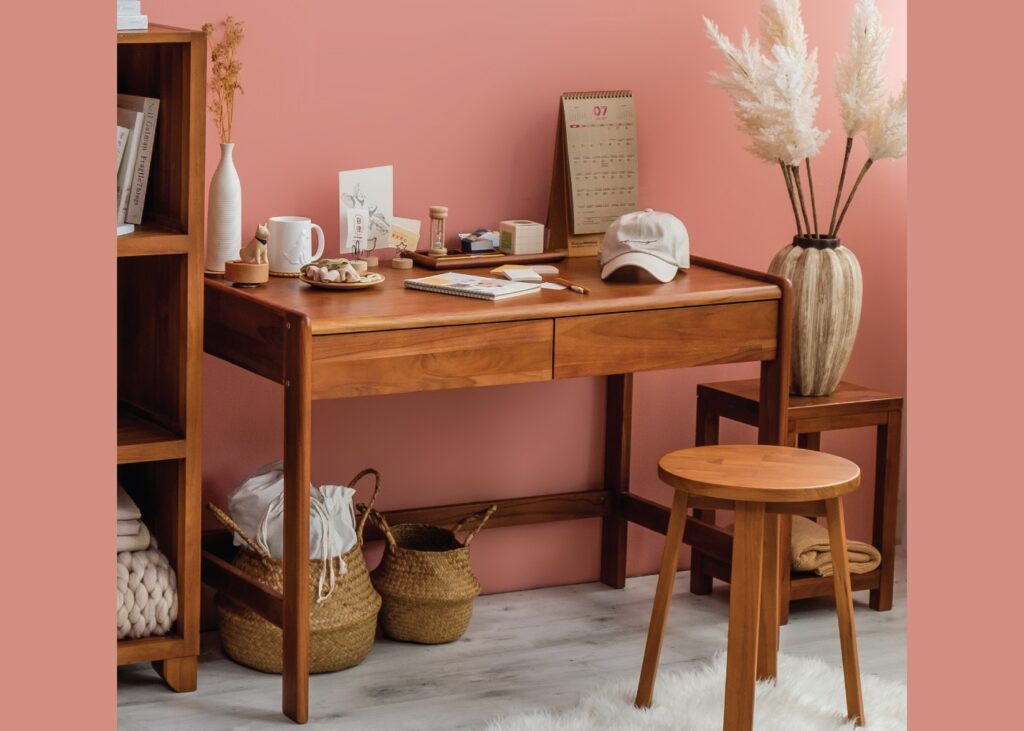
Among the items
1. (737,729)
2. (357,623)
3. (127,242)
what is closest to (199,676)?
(357,623)

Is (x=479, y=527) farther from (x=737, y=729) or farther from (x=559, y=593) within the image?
(x=737, y=729)

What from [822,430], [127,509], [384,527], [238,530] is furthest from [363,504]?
[822,430]

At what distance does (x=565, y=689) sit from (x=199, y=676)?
74 centimetres

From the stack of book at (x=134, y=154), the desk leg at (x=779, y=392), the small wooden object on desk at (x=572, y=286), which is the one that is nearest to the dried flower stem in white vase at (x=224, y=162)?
the stack of book at (x=134, y=154)

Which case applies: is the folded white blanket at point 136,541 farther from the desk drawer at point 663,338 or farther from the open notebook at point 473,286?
the desk drawer at point 663,338

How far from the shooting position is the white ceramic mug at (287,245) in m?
3.14

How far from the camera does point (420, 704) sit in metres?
3.01

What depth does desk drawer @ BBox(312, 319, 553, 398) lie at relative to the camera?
2.76 meters

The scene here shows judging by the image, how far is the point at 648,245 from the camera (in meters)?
3.26

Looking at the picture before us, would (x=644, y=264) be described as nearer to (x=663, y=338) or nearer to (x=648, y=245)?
(x=648, y=245)

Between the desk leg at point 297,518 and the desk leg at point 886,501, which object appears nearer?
the desk leg at point 297,518

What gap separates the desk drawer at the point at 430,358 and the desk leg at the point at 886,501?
1068 mm

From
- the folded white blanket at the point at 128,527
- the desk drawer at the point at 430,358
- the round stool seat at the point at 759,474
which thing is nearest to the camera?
the round stool seat at the point at 759,474

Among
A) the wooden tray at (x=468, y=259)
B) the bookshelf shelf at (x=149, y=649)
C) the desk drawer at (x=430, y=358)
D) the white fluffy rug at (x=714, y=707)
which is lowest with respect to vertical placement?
the white fluffy rug at (x=714, y=707)
